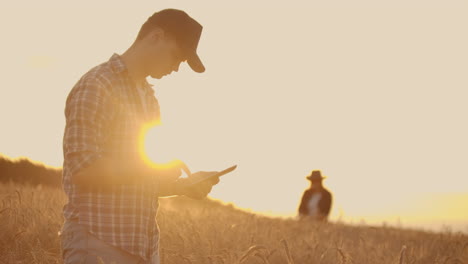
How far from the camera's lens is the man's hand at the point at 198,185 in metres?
2.78

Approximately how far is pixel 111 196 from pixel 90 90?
0.51m

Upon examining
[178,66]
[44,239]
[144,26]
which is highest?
[144,26]

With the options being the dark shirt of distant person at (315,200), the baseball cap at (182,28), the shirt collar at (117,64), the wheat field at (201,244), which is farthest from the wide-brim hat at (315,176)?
the shirt collar at (117,64)

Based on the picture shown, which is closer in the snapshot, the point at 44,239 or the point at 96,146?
the point at 96,146

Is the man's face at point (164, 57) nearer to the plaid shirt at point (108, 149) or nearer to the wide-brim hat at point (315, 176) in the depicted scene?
the plaid shirt at point (108, 149)

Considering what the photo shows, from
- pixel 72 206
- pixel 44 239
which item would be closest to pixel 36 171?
pixel 44 239

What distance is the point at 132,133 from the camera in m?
2.67

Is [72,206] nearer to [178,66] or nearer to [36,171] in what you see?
[178,66]

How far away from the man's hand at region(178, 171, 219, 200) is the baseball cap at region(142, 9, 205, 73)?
1.85ft

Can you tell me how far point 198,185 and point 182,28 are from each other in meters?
0.80

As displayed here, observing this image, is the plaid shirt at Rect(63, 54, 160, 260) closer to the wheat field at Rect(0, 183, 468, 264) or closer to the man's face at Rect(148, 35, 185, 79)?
the man's face at Rect(148, 35, 185, 79)

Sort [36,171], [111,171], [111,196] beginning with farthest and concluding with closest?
1. [36,171]
2. [111,196]
3. [111,171]

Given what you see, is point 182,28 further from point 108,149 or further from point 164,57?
point 108,149

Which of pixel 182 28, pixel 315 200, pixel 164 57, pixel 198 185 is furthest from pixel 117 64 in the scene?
pixel 315 200
